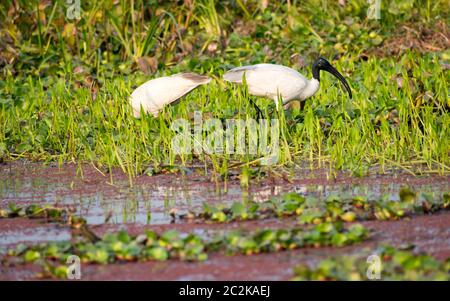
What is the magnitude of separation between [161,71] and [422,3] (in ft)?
9.35

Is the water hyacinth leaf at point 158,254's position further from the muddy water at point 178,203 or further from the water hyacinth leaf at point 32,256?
the water hyacinth leaf at point 32,256

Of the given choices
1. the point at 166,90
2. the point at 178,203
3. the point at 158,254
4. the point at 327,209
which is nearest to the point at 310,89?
the point at 166,90

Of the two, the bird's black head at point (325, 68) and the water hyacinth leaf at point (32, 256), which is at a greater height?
the bird's black head at point (325, 68)

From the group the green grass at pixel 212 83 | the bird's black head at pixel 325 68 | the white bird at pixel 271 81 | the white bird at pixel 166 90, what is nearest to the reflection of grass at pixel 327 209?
the green grass at pixel 212 83

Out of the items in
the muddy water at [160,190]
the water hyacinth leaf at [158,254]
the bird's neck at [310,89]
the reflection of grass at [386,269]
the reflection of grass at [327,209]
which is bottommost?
the reflection of grass at [386,269]

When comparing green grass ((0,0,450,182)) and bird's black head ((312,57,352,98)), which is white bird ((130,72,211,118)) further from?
bird's black head ((312,57,352,98))

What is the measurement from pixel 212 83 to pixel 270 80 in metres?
1.34

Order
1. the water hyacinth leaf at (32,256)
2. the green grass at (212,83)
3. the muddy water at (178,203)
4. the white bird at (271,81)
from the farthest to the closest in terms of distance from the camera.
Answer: the white bird at (271,81) < the green grass at (212,83) < the water hyacinth leaf at (32,256) < the muddy water at (178,203)

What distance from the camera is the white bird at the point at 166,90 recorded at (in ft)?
24.7

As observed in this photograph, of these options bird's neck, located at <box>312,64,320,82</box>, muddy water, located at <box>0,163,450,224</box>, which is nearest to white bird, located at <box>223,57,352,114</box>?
bird's neck, located at <box>312,64,320,82</box>

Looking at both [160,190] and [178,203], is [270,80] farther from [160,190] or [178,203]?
[178,203]

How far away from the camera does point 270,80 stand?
7457 mm

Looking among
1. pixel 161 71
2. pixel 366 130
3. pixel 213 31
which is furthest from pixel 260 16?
pixel 366 130

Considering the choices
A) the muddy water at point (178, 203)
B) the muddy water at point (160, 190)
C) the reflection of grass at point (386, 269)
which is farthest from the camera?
the muddy water at point (160, 190)
